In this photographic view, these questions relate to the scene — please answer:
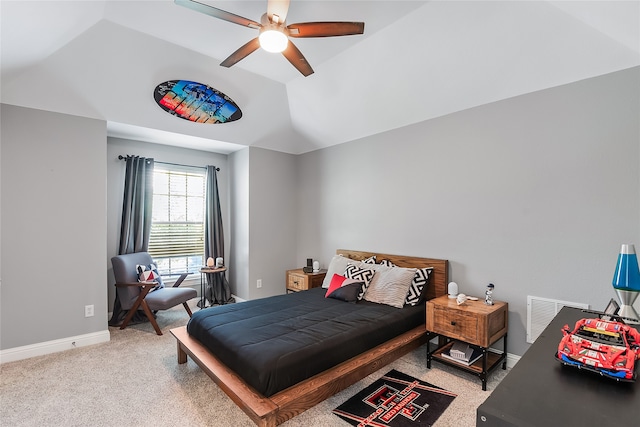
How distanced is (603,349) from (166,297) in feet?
12.8

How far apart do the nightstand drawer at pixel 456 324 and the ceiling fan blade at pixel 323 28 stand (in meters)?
2.35

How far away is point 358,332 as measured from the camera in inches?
95.2

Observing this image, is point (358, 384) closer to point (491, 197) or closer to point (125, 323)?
point (491, 197)

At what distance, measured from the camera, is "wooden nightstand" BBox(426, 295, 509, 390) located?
243cm

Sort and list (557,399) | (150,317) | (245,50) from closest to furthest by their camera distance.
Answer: (557,399), (245,50), (150,317)

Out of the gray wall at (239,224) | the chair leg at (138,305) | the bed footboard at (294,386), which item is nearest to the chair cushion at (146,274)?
the chair leg at (138,305)

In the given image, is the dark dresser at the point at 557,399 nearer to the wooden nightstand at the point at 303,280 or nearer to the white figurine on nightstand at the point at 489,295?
the white figurine on nightstand at the point at 489,295

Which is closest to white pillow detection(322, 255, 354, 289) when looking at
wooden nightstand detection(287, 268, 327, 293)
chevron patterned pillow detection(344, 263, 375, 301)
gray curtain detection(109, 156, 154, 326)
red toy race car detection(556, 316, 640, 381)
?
chevron patterned pillow detection(344, 263, 375, 301)

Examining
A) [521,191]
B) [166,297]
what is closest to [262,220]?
[166,297]

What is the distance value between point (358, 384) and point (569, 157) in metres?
2.56

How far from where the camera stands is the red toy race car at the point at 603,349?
3.30 feet

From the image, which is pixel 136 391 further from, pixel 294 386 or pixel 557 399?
pixel 557 399

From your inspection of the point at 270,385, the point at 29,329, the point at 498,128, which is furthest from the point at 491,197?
the point at 29,329

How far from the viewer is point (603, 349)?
3.46 ft
